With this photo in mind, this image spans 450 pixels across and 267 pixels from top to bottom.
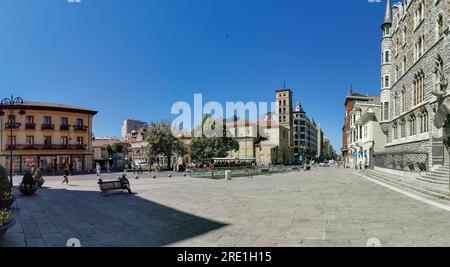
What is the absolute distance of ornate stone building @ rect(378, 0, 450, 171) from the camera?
1961cm

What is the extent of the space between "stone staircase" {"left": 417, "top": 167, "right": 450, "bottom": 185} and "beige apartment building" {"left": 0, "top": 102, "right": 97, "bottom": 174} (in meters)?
36.7

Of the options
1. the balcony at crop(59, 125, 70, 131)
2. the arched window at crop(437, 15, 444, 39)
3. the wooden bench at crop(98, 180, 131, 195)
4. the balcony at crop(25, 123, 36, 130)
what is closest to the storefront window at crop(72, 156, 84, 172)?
the balcony at crop(59, 125, 70, 131)

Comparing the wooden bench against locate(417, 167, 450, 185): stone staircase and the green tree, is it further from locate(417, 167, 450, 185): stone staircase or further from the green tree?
the green tree

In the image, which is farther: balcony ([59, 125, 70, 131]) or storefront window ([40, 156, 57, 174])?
balcony ([59, 125, 70, 131])

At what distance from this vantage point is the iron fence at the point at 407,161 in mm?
18589

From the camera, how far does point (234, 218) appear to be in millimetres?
8750

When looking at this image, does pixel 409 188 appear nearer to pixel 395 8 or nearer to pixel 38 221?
pixel 38 221

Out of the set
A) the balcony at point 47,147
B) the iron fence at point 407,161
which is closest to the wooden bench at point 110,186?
the iron fence at point 407,161

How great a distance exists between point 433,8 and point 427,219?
69.2 feet

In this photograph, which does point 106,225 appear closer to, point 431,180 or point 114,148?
point 431,180

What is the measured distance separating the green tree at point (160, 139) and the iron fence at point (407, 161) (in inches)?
1293

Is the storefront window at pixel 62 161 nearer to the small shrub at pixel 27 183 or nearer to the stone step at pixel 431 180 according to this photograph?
the small shrub at pixel 27 183

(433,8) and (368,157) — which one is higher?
(433,8)

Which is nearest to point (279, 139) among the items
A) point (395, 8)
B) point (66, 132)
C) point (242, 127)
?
point (242, 127)
